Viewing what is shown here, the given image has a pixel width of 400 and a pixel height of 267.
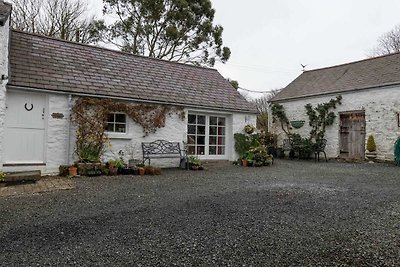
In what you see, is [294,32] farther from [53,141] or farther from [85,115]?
[53,141]

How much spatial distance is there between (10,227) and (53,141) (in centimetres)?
482

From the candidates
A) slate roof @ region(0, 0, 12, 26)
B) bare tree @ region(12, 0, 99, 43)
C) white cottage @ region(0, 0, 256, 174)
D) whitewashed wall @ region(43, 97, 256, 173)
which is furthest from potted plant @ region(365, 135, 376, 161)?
bare tree @ region(12, 0, 99, 43)

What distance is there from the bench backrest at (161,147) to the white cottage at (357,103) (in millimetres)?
8701

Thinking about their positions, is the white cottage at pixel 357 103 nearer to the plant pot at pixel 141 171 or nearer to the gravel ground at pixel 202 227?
the gravel ground at pixel 202 227

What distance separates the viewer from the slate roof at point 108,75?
8.09 meters

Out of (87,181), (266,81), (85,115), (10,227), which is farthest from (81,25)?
(266,81)

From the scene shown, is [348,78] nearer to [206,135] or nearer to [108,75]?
[206,135]

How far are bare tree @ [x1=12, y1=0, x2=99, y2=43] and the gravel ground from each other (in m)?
14.3

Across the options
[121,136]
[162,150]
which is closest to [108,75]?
[121,136]

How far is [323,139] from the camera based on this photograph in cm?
1414

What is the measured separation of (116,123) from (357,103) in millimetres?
11238

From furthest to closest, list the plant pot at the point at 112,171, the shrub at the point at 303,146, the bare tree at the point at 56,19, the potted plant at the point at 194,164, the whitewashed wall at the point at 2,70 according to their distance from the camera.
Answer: the bare tree at the point at 56,19 < the shrub at the point at 303,146 < the potted plant at the point at 194,164 < the plant pot at the point at 112,171 < the whitewashed wall at the point at 2,70

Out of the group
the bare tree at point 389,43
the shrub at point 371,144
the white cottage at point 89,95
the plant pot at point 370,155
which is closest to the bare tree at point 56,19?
the white cottage at point 89,95

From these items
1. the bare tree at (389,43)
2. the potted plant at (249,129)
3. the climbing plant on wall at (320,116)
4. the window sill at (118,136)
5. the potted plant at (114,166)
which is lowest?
the potted plant at (114,166)
